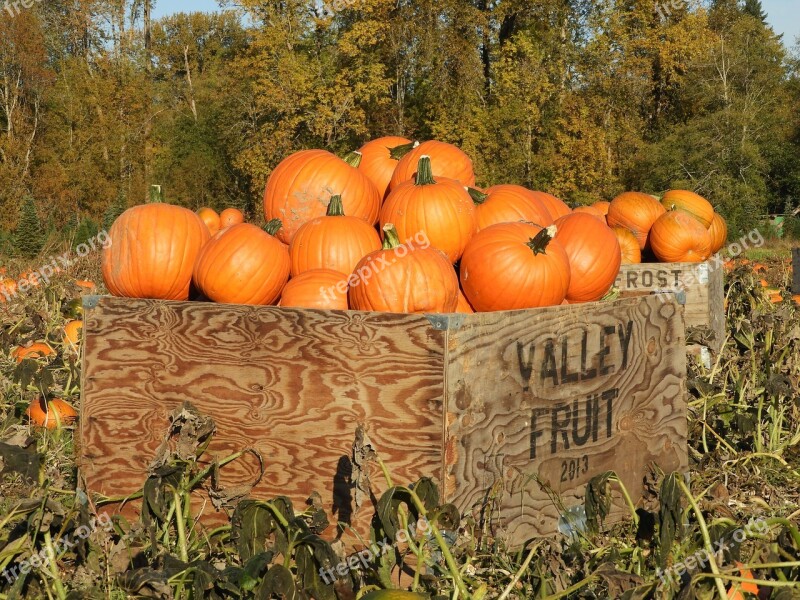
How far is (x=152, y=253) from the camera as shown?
10.8ft

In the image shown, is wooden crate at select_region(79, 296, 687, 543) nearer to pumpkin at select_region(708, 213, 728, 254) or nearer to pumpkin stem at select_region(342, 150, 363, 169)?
pumpkin stem at select_region(342, 150, 363, 169)

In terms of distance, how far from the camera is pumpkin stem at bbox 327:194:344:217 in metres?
3.45

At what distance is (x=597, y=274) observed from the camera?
11.6 feet

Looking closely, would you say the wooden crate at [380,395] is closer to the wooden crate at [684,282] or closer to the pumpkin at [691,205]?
the wooden crate at [684,282]

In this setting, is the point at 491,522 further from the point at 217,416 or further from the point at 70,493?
the point at 70,493

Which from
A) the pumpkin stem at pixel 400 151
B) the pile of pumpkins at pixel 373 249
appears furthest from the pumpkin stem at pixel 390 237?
the pumpkin stem at pixel 400 151

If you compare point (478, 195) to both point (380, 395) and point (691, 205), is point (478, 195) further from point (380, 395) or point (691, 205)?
point (691, 205)

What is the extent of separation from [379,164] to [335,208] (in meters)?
0.79

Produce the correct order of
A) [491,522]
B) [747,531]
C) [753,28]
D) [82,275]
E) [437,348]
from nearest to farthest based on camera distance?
[747,531] → [437,348] → [491,522] → [82,275] → [753,28]

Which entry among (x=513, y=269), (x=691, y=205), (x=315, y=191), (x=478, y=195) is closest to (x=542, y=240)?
(x=513, y=269)

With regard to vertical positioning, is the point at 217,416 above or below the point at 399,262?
below

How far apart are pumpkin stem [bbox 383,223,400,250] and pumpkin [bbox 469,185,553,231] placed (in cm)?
59

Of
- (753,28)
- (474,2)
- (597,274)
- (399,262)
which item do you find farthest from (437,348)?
(753,28)

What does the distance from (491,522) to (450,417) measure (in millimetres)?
427
